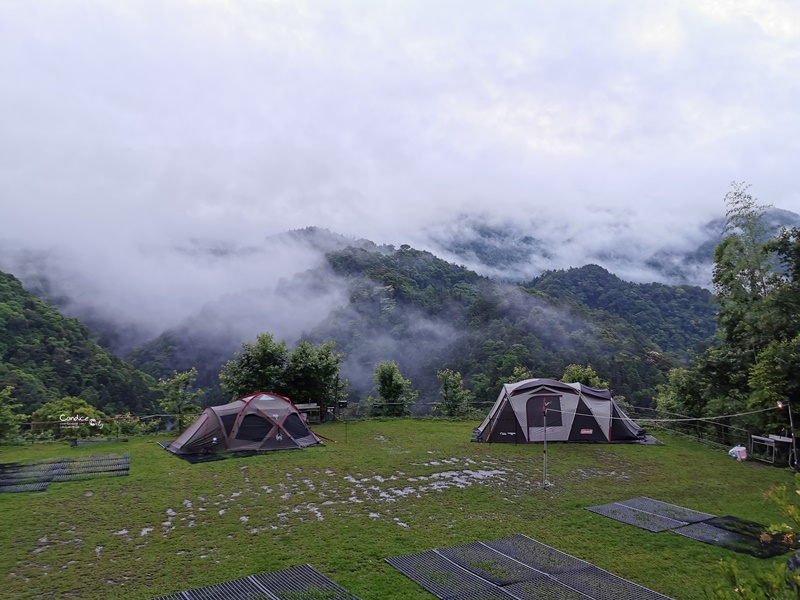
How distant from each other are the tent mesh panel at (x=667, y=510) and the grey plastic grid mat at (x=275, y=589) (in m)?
5.94

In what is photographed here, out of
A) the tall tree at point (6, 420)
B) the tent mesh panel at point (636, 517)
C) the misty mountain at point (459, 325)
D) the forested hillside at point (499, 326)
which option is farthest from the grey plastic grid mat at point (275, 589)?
the misty mountain at point (459, 325)

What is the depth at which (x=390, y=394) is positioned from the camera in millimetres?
21078

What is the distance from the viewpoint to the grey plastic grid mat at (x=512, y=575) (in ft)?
18.4

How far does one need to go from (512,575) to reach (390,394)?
15.2 m

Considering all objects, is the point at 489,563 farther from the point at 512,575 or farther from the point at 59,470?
the point at 59,470

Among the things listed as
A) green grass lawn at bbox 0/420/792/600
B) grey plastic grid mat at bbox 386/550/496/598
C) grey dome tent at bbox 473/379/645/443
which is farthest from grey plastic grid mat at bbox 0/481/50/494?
grey dome tent at bbox 473/379/645/443

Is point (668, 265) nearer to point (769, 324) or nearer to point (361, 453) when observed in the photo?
point (769, 324)

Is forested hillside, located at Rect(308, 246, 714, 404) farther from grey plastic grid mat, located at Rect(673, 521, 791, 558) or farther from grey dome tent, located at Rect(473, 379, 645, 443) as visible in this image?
grey plastic grid mat, located at Rect(673, 521, 791, 558)

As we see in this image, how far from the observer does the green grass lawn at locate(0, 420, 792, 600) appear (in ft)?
20.0

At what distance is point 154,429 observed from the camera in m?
17.2

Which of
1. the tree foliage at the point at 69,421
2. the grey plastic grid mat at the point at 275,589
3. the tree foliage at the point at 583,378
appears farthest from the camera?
the tree foliage at the point at 583,378

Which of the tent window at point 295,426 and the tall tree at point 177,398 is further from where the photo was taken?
the tall tree at point 177,398

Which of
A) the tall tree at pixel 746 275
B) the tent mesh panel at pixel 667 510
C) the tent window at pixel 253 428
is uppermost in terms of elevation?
the tall tree at pixel 746 275

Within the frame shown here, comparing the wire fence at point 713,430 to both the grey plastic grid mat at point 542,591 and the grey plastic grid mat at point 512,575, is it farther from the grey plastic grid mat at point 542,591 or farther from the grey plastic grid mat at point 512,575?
the grey plastic grid mat at point 542,591
